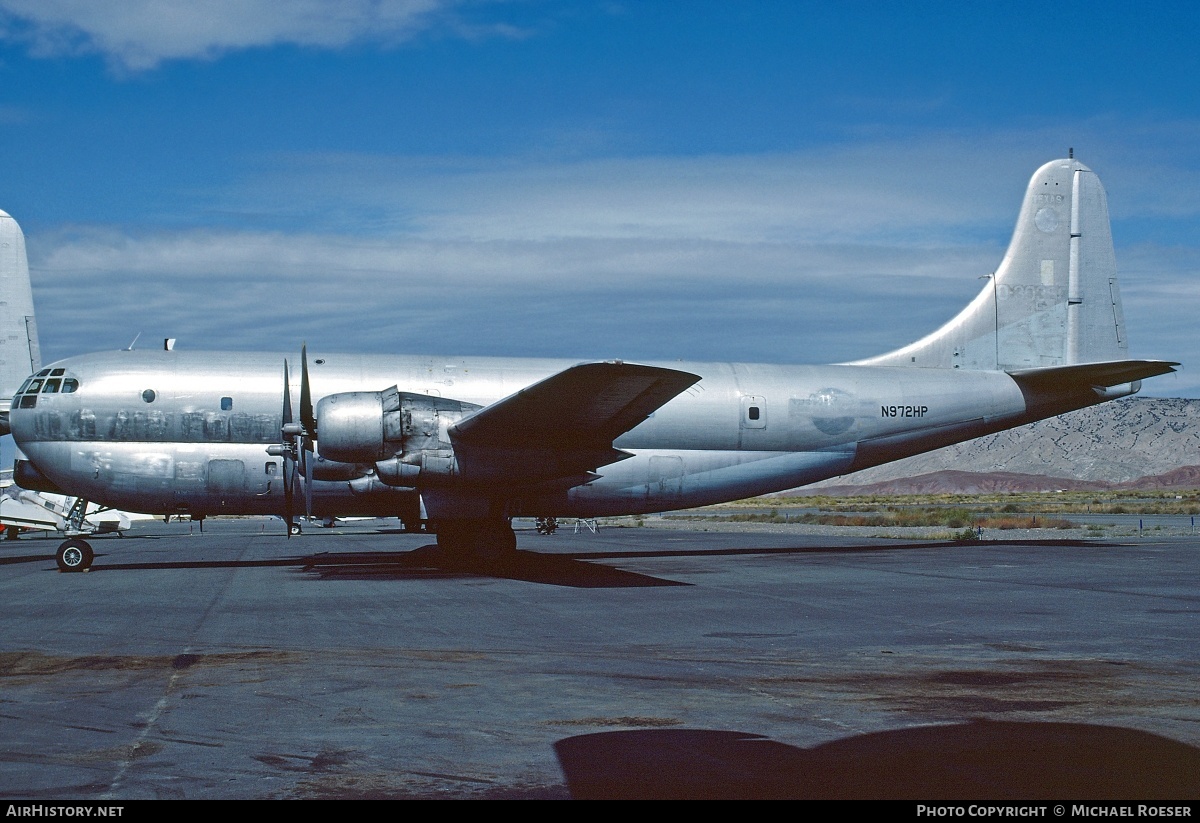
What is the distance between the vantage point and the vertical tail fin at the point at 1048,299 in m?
29.3

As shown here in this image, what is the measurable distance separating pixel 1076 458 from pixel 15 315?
554 feet

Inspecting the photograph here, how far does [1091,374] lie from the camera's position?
90.1ft

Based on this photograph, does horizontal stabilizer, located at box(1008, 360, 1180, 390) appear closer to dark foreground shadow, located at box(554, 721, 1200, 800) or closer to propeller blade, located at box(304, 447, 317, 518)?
propeller blade, located at box(304, 447, 317, 518)

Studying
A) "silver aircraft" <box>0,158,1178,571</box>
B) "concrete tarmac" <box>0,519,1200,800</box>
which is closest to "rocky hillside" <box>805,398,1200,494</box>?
"silver aircraft" <box>0,158,1178,571</box>

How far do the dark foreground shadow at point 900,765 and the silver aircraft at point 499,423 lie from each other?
38.3 feet

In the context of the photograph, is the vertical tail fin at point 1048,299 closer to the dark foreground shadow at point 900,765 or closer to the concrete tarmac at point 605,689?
the concrete tarmac at point 605,689

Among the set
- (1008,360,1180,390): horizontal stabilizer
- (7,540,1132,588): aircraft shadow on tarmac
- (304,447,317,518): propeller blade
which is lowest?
(7,540,1132,588): aircraft shadow on tarmac

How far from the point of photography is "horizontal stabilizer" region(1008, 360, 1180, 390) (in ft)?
87.1

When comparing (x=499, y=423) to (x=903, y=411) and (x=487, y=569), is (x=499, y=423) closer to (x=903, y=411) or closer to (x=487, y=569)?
(x=487, y=569)

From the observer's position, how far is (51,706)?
9.02m

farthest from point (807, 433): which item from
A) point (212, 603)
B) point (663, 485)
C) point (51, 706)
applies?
point (51, 706)

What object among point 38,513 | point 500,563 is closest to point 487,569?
point 500,563

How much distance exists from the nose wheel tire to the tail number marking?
19.3m

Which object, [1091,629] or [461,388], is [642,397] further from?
[1091,629]
